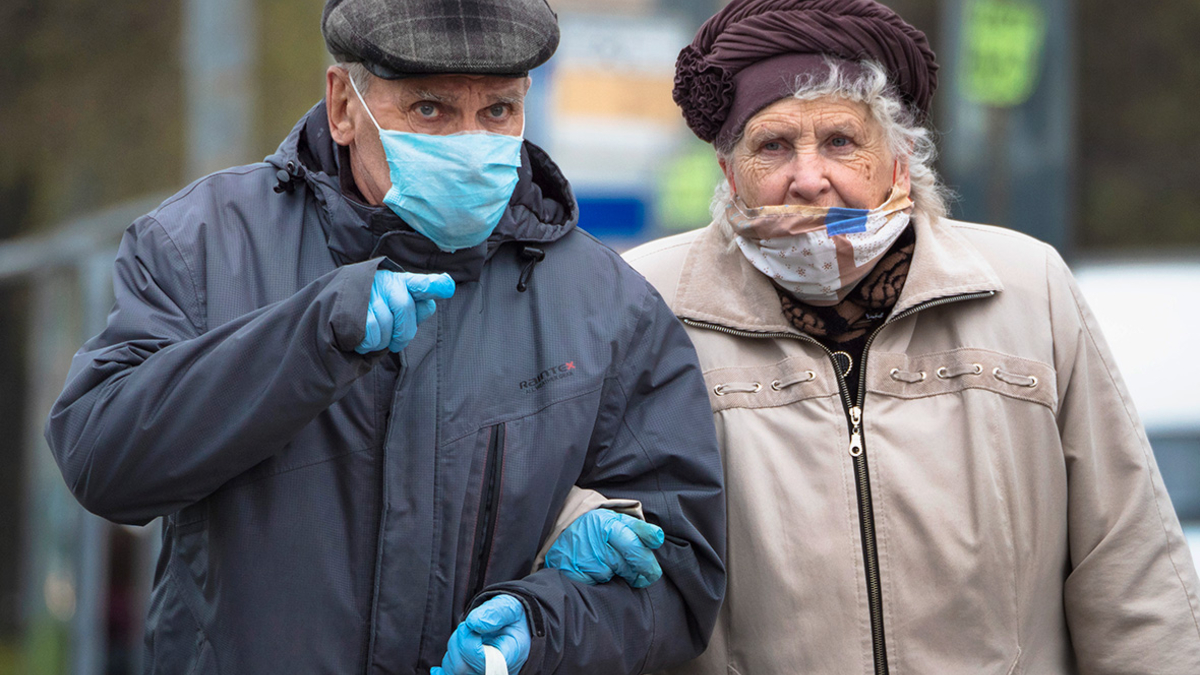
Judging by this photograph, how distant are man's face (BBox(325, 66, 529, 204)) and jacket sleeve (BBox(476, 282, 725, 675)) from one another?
0.42m

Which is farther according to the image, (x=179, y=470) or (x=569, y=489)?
(x=569, y=489)

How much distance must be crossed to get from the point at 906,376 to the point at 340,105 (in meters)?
1.12

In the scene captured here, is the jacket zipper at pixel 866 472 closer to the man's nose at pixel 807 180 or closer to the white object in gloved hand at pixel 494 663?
the man's nose at pixel 807 180

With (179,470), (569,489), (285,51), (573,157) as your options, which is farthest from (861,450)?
(285,51)

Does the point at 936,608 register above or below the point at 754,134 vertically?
below

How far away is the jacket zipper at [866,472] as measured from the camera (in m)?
2.73

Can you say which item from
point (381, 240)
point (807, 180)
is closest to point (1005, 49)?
point (807, 180)

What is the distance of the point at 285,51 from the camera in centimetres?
739

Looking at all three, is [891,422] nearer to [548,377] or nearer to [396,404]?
[548,377]

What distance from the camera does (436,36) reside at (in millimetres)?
2396

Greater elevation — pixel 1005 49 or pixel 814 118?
pixel 814 118

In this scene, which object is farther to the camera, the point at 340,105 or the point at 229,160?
the point at 229,160

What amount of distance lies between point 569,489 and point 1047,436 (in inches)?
35.2

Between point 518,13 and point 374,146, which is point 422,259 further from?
point 518,13
